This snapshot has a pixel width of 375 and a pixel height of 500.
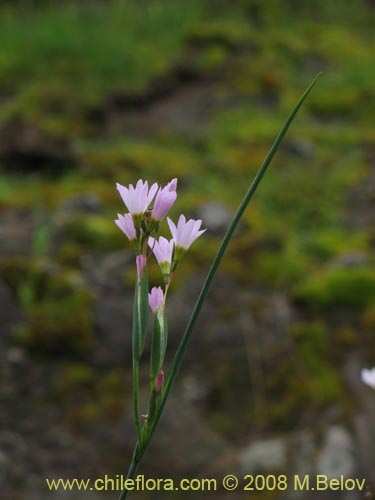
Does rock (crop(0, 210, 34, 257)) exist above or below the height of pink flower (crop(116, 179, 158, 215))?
above

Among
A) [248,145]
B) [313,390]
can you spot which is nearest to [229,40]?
[248,145]

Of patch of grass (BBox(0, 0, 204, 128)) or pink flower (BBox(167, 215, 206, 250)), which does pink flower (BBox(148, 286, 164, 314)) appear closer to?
pink flower (BBox(167, 215, 206, 250))

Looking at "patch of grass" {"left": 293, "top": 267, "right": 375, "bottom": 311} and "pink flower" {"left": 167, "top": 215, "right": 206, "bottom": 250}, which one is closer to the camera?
"pink flower" {"left": 167, "top": 215, "right": 206, "bottom": 250}

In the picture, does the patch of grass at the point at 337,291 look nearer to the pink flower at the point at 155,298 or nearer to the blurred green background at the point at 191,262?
the blurred green background at the point at 191,262

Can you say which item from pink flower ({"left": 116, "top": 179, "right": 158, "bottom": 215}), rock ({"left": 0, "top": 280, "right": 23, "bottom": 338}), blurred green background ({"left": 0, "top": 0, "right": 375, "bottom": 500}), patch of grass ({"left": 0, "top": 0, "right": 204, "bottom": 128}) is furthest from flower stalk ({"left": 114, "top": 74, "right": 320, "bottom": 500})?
patch of grass ({"left": 0, "top": 0, "right": 204, "bottom": 128})

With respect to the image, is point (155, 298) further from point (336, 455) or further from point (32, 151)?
point (32, 151)

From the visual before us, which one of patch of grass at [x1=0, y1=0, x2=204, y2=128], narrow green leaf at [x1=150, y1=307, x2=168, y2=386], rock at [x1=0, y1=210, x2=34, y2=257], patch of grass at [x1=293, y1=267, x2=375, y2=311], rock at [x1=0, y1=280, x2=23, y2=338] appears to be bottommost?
narrow green leaf at [x1=150, y1=307, x2=168, y2=386]

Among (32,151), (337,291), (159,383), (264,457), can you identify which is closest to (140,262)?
(159,383)

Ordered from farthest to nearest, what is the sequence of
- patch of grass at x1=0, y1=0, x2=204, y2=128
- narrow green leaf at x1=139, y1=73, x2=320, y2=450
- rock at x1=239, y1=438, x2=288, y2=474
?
patch of grass at x1=0, y1=0, x2=204, y2=128
rock at x1=239, y1=438, x2=288, y2=474
narrow green leaf at x1=139, y1=73, x2=320, y2=450
